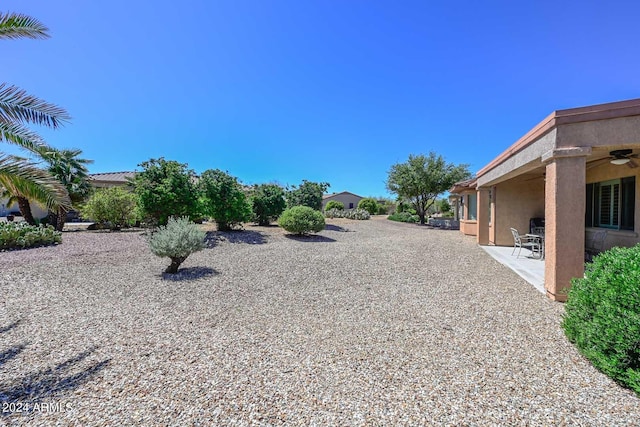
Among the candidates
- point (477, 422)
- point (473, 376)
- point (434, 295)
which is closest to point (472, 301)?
point (434, 295)

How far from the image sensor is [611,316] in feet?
9.29

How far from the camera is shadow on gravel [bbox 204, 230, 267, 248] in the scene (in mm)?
11406

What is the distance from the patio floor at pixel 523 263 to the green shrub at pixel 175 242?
8317 millimetres

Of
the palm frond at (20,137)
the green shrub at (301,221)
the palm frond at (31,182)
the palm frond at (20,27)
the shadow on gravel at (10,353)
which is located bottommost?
the shadow on gravel at (10,353)

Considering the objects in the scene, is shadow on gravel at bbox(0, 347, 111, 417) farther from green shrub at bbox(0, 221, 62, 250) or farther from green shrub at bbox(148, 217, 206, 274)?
green shrub at bbox(0, 221, 62, 250)

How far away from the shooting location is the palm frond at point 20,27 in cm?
473

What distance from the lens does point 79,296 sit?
5.48 m

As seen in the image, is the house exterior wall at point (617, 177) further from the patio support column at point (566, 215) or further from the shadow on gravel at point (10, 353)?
the shadow on gravel at point (10, 353)

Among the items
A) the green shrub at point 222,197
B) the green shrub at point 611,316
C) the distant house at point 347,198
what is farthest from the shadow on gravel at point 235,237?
the distant house at point 347,198

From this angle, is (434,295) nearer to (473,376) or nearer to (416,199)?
(473,376)

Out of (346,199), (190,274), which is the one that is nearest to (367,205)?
(346,199)

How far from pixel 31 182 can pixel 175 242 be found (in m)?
2.84

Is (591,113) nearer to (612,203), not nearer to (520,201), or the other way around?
(612,203)

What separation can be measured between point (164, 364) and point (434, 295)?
4.86 m
